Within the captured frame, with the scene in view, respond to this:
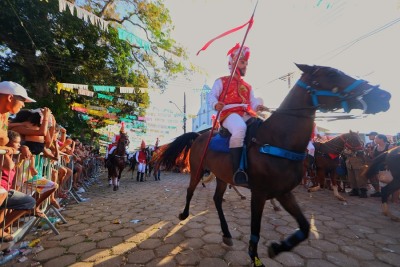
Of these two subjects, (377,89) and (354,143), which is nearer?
(377,89)

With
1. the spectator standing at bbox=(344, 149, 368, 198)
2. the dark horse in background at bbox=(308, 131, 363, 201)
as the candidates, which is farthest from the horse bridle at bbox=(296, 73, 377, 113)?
the spectator standing at bbox=(344, 149, 368, 198)

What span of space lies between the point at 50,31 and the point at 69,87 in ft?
11.4

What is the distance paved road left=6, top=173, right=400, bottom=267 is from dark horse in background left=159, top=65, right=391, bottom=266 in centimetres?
66

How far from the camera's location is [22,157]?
3.33 m

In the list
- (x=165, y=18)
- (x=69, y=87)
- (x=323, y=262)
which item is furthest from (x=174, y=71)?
(x=323, y=262)

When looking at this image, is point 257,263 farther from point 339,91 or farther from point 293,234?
point 339,91

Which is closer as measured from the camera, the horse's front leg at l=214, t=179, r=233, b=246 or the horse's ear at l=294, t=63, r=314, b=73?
the horse's ear at l=294, t=63, r=314, b=73

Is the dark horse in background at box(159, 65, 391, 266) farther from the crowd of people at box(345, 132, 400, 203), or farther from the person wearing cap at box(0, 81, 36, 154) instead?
the crowd of people at box(345, 132, 400, 203)

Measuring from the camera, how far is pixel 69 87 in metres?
11.6

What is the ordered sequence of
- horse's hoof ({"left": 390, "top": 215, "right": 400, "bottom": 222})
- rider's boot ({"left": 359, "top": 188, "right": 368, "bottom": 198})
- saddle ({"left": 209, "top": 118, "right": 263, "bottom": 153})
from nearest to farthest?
saddle ({"left": 209, "top": 118, "right": 263, "bottom": 153})
horse's hoof ({"left": 390, "top": 215, "right": 400, "bottom": 222})
rider's boot ({"left": 359, "top": 188, "right": 368, "bottom": 198})

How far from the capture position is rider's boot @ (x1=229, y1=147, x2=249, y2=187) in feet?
9.55

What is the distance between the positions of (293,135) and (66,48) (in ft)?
50.3

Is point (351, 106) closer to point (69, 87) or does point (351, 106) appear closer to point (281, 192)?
point (281, 192)

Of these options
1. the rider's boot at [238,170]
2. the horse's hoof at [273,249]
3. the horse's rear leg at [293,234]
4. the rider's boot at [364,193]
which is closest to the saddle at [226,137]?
the rider's boot at [238,170]
